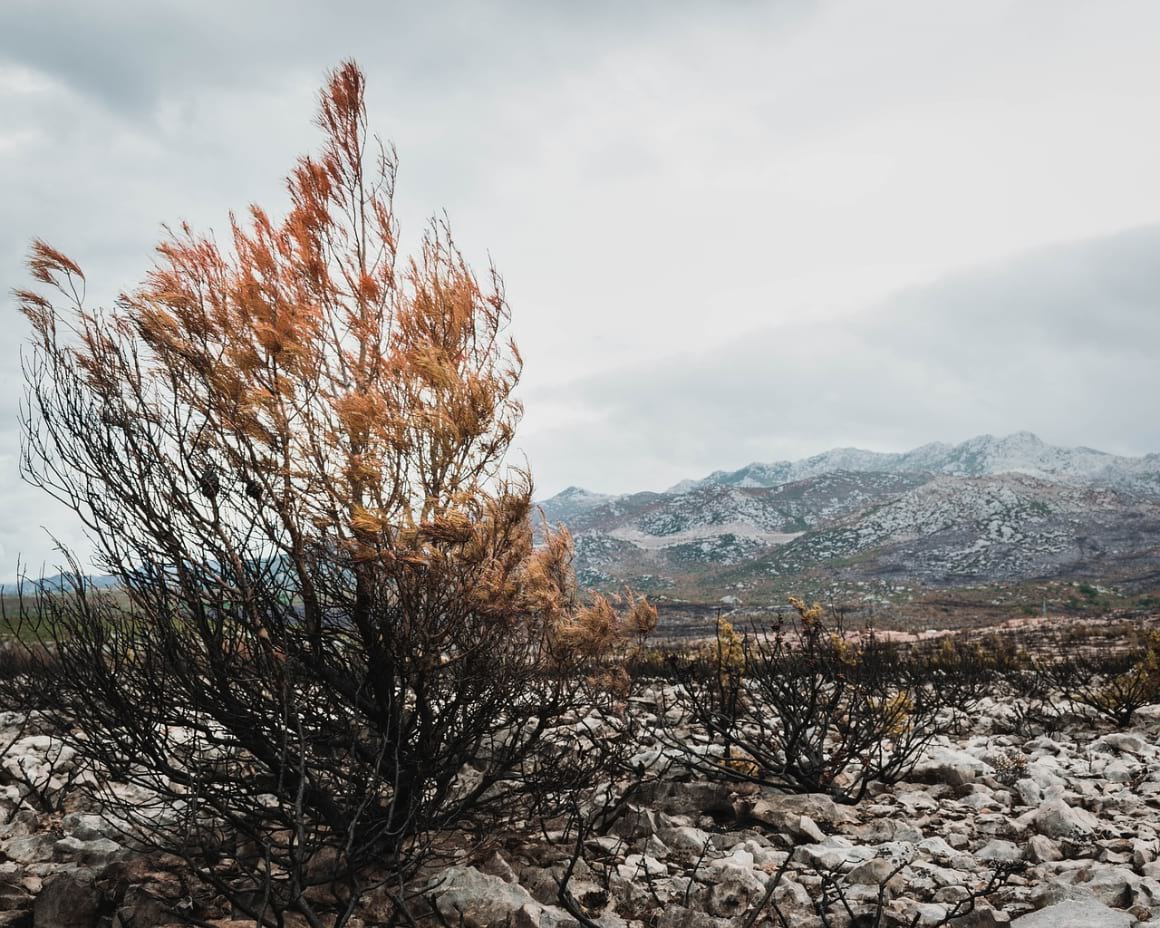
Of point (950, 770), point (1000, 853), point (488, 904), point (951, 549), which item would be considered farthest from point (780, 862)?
point (951, 549)

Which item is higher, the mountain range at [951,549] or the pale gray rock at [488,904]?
the pale gray rock at [488,904]

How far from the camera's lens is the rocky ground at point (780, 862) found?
3557mm

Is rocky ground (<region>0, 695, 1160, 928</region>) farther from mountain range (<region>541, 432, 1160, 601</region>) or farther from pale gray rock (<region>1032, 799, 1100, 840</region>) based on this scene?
mountain range (<region>541, 432, 1160, 601</region>)

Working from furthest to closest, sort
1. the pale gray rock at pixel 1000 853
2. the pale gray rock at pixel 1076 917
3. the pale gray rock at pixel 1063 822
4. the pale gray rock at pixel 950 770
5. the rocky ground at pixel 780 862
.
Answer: the pale gray rock at pixel 950 770
the pale gray rock at pixel 1063 822
the pale gray rock at pixel 1000 853
the rocky ground at pixel 780 862
the pale gray rock at pixel 1076 917

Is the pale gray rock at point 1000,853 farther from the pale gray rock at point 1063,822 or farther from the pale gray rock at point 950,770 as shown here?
the pale gray rock at point 950,770

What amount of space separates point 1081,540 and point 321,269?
416ft

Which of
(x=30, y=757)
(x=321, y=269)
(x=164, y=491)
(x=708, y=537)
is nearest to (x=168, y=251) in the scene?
(x=321, y=269)

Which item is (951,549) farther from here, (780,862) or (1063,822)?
(780,862)

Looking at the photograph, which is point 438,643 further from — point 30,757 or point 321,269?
point 30,757

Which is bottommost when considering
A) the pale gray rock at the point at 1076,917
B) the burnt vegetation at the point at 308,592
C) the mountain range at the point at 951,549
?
the mountain range at the point at 951,549

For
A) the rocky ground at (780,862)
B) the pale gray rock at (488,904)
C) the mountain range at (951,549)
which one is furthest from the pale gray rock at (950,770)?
the mountain range at (951,549)

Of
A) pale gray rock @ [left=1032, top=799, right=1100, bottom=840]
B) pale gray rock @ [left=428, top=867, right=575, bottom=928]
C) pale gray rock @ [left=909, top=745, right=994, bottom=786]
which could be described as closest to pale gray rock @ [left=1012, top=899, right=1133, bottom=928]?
pale gray rock @ [left=1032, top=799, right=1100, bottom=840]

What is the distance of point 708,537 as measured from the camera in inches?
6993

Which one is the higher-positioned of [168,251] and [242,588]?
[168,251]
